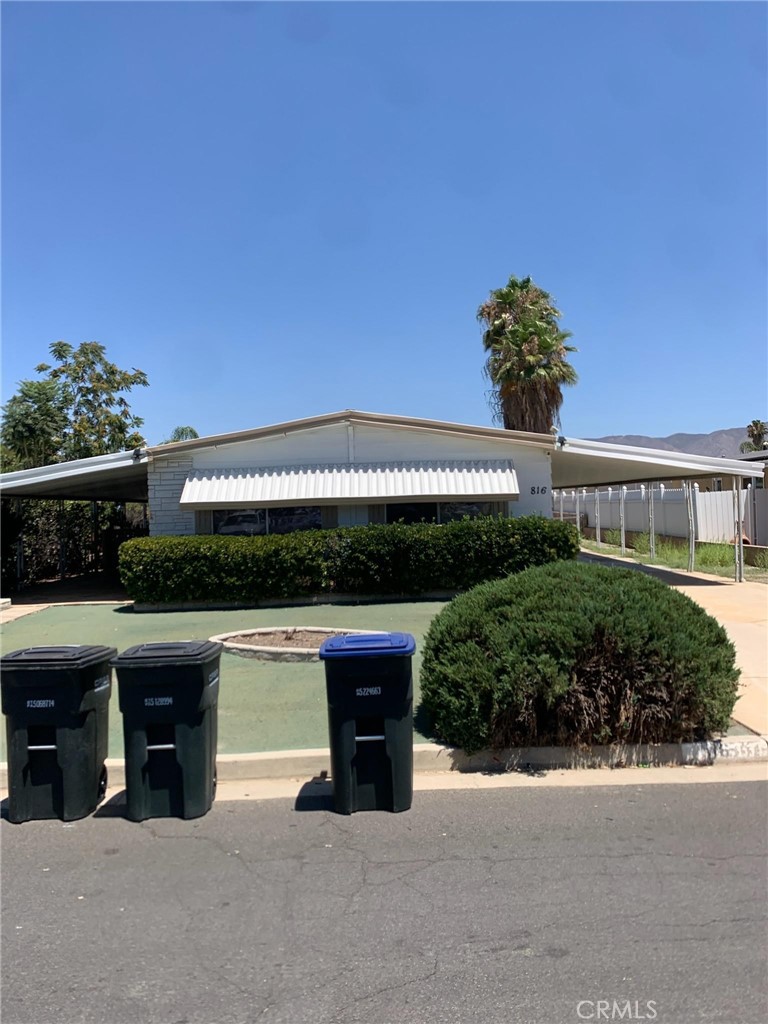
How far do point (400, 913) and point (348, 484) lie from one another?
39.3ft

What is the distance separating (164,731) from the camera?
16.0 ft

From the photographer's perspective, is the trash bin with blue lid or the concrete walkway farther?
the concrete walkway

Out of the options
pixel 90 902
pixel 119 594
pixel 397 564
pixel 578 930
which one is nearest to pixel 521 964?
pixel 578 930

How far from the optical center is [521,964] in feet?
10.5

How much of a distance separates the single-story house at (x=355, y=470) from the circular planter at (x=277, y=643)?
17.3ft

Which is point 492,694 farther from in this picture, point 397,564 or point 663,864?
point 397,564

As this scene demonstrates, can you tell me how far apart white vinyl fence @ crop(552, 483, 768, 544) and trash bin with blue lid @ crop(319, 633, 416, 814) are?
13996 mm

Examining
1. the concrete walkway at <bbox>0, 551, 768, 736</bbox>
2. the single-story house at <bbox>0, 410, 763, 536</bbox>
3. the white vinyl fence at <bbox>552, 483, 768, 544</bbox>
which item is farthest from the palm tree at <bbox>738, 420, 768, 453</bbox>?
the single-story house at <bbox>0, 410, 763, 536</bbox>

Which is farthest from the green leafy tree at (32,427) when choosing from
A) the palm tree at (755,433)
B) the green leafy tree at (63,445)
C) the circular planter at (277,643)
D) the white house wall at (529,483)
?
the palm tree at (755,433)

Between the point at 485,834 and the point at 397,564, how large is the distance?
992 cm

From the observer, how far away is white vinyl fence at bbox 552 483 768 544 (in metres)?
21.3

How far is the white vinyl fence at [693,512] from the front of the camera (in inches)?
838

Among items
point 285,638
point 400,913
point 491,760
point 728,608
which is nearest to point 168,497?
point 285,638

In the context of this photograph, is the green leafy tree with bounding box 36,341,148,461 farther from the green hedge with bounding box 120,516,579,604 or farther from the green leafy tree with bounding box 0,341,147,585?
the green hedge with bounding box 120,516,579,604
